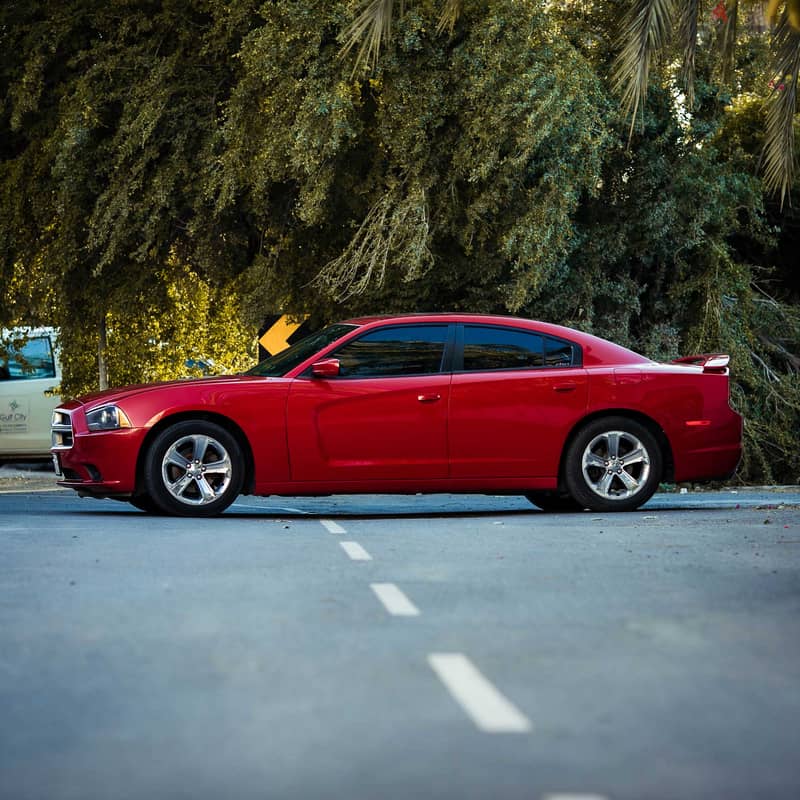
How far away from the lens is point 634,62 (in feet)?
48.7

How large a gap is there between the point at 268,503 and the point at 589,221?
6776 mm

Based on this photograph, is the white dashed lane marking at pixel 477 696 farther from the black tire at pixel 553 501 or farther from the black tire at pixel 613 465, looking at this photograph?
the black tire at pixel 553 501

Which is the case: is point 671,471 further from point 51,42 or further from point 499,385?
point 51,42

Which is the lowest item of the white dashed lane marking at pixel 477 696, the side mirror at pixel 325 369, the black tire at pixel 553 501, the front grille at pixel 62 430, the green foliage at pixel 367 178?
the black tire at pixel 553 501

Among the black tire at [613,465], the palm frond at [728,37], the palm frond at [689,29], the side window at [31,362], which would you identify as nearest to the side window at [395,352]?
the black tire at [613,465]

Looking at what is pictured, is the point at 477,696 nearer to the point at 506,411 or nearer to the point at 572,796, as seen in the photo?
the point at 572,796

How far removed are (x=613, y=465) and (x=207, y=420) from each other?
3276 mm

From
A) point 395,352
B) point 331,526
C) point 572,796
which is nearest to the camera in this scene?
point 572,796

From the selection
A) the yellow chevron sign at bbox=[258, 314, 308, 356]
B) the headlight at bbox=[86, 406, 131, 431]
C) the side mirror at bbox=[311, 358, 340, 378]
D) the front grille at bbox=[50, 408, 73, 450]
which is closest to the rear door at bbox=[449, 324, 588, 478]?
the side mirror at bbox=[311, 358, 340, 378]

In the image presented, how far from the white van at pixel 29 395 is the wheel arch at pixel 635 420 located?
41.0 feet

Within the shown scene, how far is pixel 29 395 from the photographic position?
24297mm

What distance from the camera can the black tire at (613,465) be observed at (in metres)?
13.3

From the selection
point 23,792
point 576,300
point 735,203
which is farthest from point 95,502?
point 23,792

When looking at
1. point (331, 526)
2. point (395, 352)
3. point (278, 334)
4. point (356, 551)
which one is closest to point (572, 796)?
point (356, 551)
